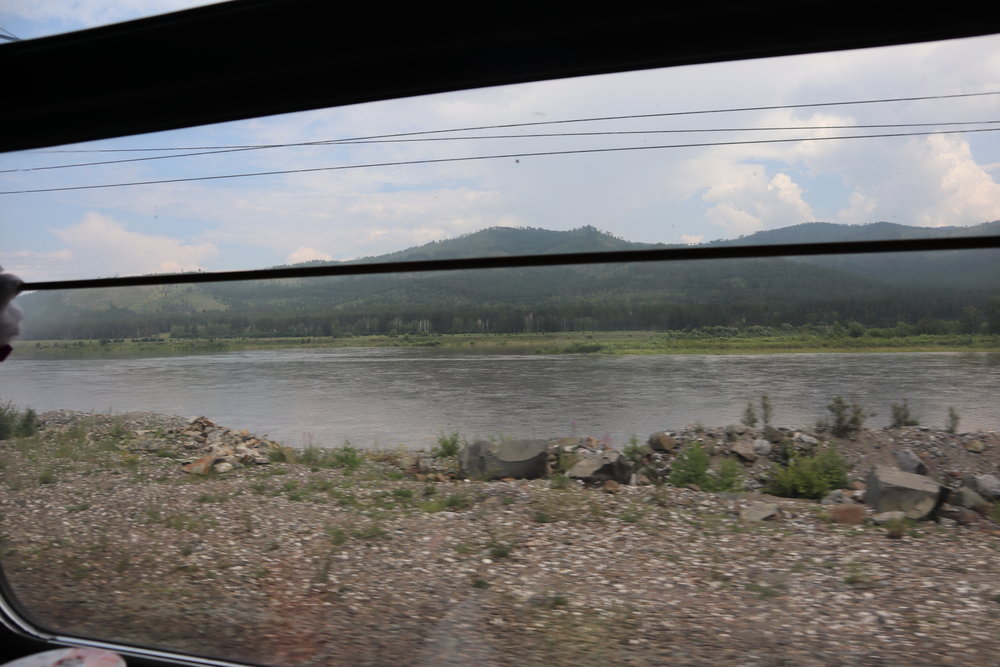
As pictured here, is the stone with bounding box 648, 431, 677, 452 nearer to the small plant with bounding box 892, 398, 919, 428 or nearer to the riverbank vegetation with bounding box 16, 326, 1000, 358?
the riverbank vegetation with bounding box 16, 326, 1000, 358

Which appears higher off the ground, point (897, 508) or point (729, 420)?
point (729, 420)

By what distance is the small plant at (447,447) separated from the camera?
2812 millimetres

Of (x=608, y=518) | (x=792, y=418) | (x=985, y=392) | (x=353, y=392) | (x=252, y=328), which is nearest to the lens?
(x=985, y=392)

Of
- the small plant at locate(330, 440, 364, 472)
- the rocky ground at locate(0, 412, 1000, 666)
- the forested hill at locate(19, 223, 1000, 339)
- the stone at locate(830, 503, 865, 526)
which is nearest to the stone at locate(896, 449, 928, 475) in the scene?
the rocky ground at locate(0, 412, 1000, 666)

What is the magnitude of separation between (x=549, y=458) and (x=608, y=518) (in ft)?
1.95

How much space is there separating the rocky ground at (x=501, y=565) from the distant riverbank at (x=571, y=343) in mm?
366

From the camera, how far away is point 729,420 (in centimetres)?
251

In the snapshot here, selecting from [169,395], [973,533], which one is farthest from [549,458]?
[169,395]

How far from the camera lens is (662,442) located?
260 cm

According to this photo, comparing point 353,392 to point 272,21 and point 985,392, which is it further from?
point 985,392

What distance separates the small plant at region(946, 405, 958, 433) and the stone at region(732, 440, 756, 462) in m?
0.68

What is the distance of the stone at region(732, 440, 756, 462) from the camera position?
2348mm

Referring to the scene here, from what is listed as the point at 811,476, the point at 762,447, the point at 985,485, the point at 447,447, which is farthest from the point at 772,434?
the point at 447,447

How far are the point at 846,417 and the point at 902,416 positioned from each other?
7.8 inches
